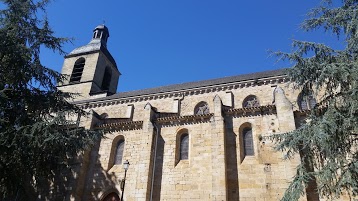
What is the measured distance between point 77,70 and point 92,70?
86.6 inches

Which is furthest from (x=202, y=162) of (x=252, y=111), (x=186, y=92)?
(x=186, y=92)

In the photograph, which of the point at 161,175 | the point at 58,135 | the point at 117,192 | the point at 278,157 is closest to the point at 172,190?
the point at 161,175

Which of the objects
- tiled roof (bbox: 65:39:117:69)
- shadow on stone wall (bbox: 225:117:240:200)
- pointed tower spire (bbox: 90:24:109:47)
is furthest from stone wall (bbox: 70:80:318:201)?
pointed tower spire (bbox: 90:24:109:47)

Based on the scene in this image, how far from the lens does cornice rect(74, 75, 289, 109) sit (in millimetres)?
19906

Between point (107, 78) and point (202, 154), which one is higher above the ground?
point (107, 78)

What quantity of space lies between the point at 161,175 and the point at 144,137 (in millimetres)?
2392

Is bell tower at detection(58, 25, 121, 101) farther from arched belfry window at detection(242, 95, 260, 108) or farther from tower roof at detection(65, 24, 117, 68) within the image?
arched belfry window at detection(242, 95, 260, 108)

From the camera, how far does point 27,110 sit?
488 inches

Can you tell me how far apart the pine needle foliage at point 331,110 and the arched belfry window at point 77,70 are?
23.0 m

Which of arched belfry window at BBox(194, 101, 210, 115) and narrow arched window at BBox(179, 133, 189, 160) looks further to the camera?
arched belfry window at BBox(194, 101, 210, 115)

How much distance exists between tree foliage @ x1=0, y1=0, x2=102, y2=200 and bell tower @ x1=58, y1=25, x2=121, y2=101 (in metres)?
13.1

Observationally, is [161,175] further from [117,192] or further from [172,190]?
[117,192]

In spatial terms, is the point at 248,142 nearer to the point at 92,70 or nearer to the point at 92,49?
the point at 92,70

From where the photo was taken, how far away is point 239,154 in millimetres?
15102
